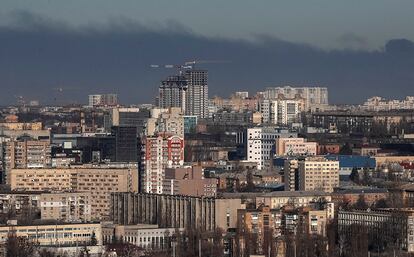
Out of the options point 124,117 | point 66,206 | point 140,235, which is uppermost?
point 124,117

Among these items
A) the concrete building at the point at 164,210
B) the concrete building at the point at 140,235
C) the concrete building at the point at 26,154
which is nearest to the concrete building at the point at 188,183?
the concrete building at the point at 164,210

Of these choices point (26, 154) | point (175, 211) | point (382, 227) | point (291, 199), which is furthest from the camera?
point (26, 154)

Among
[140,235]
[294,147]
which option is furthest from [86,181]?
[294,147]

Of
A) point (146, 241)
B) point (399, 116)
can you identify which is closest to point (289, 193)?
point (146, 241)

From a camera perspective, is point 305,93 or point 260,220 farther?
point 305,93

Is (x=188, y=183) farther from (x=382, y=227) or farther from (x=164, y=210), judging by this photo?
(x=382, y=227)
